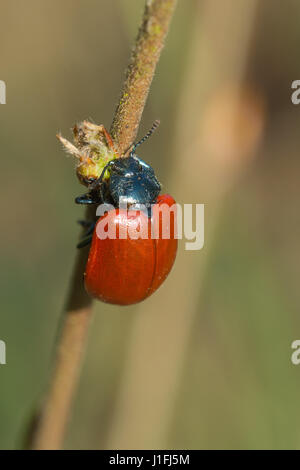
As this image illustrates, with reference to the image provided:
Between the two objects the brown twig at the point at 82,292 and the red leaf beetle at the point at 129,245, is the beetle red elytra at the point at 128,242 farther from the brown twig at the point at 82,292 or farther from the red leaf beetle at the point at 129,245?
the brown twig at the point at 82,292

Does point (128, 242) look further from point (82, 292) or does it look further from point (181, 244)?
point (181, 244)

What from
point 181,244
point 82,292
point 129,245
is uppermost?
point 181,244

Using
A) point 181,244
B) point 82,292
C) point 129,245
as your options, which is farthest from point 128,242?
point 181,244

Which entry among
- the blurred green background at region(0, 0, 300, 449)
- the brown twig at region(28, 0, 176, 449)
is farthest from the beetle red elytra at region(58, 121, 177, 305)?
Result: the blurred green background at region(0, 0, 300, 449)

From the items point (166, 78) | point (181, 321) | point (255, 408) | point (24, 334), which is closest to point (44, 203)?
point (24, 334)

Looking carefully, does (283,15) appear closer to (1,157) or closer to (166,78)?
(166,78)
